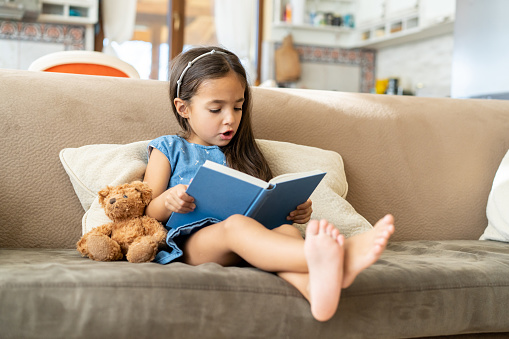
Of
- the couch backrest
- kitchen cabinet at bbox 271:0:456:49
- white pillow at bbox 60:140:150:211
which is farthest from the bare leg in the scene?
kitchen cabinet at bbox 271:0:456:49

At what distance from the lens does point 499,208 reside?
5.92 ft

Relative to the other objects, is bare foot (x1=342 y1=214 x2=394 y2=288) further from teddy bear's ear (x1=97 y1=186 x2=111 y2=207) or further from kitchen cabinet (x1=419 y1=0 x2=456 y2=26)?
kitchen cabinet (x1=419 y1=0 x2=456 y2=26)

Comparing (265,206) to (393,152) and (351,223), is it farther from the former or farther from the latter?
(393,152)

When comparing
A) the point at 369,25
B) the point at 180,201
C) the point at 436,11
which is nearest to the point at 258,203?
the point at 180,201

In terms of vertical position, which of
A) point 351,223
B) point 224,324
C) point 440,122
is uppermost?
point 440,122

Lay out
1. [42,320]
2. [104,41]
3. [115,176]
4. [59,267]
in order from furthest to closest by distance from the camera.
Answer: [104,41] → [115,176] → [59,267] → [42,320]

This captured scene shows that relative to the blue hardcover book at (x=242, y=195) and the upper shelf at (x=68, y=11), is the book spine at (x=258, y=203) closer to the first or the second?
the blue hardcover book at (x=242, y=195)

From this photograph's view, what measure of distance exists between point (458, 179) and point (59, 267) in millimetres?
1413

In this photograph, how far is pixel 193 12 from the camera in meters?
5.58

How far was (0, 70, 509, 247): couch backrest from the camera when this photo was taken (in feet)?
5.00

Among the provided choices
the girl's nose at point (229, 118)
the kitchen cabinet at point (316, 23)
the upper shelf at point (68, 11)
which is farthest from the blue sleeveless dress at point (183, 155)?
the kitchen cabinet at point (316, 23)

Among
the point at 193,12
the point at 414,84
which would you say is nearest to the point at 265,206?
the point at 414,84

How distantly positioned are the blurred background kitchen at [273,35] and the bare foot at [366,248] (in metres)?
3.73

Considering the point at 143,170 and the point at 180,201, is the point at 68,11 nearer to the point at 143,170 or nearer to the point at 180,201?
the point at 143,170
